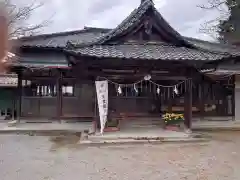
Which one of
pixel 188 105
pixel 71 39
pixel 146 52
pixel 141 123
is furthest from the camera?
pixel 71 39

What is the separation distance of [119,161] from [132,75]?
5.17 m

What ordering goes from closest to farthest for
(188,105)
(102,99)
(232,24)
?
1. (102,99)
2. (188,105)
3. (232,24)

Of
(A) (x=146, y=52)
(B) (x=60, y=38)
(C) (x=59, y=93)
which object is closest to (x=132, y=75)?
(A) (x=146, y=52)

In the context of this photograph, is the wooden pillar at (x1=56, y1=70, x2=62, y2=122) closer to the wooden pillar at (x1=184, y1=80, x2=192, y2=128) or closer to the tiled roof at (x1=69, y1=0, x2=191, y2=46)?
the tiled roof at (x1=69, y1=0, x2=191, y2=46)

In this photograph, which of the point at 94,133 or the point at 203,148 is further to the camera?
the point at 94,133

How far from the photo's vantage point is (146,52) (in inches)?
464

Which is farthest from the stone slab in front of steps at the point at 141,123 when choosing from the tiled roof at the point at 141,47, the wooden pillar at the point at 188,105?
the tiled roof at the point at 141,47

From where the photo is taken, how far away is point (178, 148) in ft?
32.6

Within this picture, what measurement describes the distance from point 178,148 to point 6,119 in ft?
39.8

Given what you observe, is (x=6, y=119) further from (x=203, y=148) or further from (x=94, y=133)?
(x=203, y=148)

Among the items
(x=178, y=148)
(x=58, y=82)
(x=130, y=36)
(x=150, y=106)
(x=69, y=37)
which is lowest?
(x=178, y=148)

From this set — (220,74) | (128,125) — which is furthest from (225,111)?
(128,125)

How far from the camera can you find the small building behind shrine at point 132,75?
11914 mm

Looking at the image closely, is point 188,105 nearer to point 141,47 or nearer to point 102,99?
point 141,47
